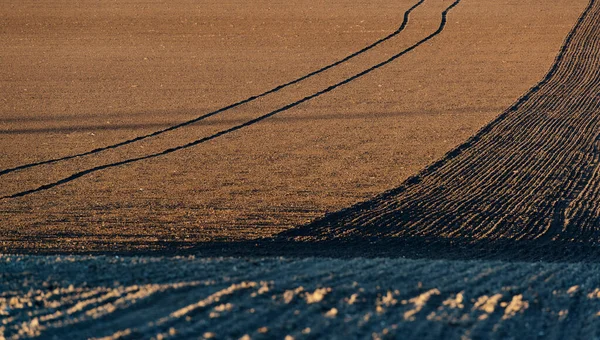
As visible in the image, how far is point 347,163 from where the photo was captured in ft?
59.3

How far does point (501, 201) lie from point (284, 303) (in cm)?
875

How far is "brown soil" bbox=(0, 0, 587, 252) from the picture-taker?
1468 centimetres

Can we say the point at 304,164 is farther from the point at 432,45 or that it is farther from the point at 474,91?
the point at 432,45

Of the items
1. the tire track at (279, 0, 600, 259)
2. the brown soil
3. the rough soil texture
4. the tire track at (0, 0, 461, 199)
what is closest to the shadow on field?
the tire track at (279, 0, 600, 259)

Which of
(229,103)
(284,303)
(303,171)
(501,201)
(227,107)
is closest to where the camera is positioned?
(284,303)

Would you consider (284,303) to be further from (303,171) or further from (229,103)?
(229,103)

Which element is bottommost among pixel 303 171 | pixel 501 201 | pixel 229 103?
pixel 501 201

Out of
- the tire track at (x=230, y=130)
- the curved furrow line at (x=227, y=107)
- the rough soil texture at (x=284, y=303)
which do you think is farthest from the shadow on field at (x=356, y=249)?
the curved furrow line at (x=227, y=107)

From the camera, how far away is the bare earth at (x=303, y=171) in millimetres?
6781

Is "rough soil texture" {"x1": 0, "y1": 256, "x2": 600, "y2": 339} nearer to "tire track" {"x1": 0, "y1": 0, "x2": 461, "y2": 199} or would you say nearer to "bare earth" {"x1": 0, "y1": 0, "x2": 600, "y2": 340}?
"bare earth" {"x1": 0, "y1": 0, "x2": 600, "y2": 340}

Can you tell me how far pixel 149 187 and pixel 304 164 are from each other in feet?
11.3

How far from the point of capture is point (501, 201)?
14.7 metres

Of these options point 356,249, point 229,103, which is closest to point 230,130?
point 229,103

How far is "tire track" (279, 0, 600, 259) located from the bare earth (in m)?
0.06
